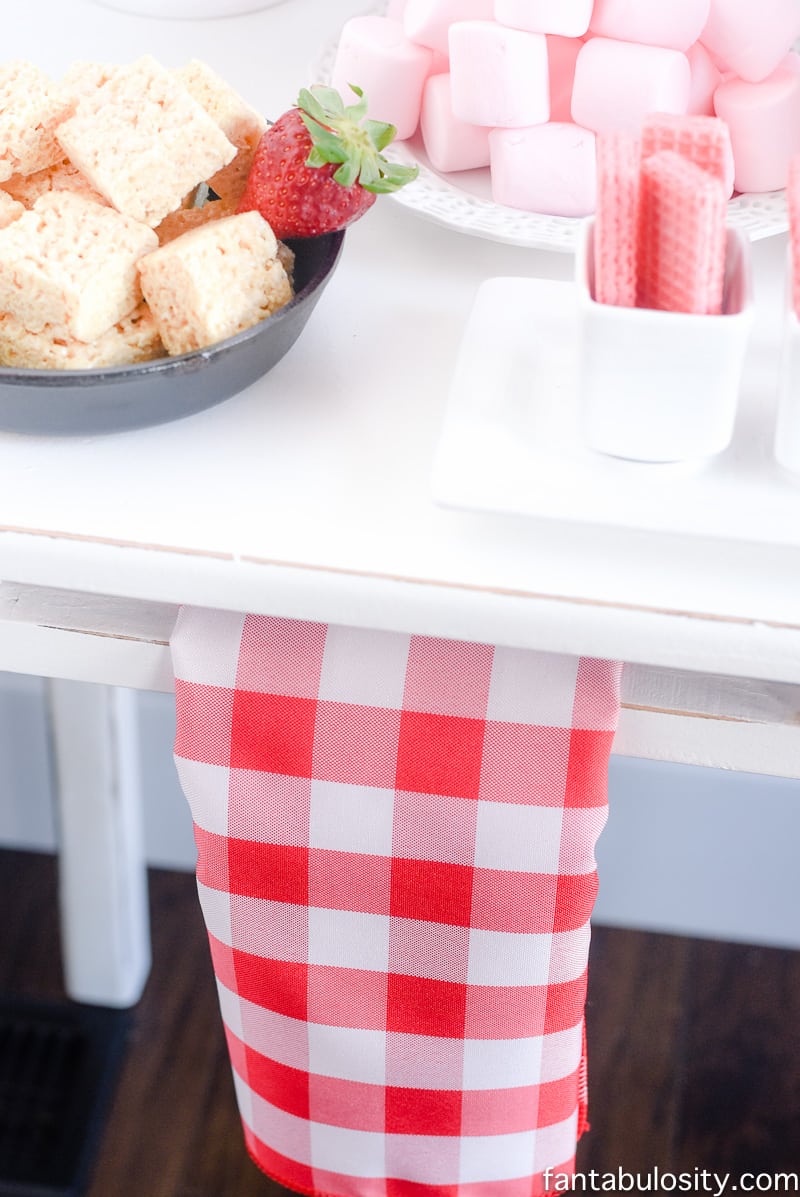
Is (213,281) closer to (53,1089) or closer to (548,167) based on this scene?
(548,167)

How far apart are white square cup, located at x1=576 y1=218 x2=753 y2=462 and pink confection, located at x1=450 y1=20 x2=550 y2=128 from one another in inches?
8.2

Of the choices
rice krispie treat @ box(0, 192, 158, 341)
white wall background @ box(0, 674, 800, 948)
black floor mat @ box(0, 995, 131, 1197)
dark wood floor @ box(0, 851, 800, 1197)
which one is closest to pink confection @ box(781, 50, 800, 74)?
rice krispie treat @ box(0, 192, 158, 341)

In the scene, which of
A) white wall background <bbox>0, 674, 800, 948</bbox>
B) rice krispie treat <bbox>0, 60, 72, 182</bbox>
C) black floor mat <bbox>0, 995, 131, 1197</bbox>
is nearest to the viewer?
rice krispie treat <bbox>0, 60, 72, 182</bbox>

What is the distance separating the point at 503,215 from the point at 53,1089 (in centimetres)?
81

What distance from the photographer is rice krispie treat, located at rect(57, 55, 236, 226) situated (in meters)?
0.52

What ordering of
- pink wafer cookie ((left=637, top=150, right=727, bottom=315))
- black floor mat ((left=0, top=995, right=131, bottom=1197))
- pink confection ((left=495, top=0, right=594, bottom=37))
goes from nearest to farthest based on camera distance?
pink wafer cookie ((left=637, top=150, right=727, bottom=315)) → pink confection ((left=495, top=0, right=594, bottom=37)) → black floor mat ((left=0, top=995, right=131, bottom=1197))

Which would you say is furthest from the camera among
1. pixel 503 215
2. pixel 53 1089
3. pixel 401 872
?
pixel 53 1089

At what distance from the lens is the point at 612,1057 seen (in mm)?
1099

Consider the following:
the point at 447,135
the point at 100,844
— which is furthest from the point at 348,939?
the point at 100,844

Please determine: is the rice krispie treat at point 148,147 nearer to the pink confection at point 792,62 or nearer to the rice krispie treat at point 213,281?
the rice krispie treat at point 213,281

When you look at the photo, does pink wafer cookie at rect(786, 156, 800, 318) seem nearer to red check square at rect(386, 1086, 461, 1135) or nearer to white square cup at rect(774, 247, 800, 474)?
white square cup at rect(774, 247, 800, 474)

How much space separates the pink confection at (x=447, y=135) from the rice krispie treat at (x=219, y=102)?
14 centimetres

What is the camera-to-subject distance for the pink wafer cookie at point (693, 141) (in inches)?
17.7

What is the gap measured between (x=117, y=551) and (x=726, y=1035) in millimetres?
848
